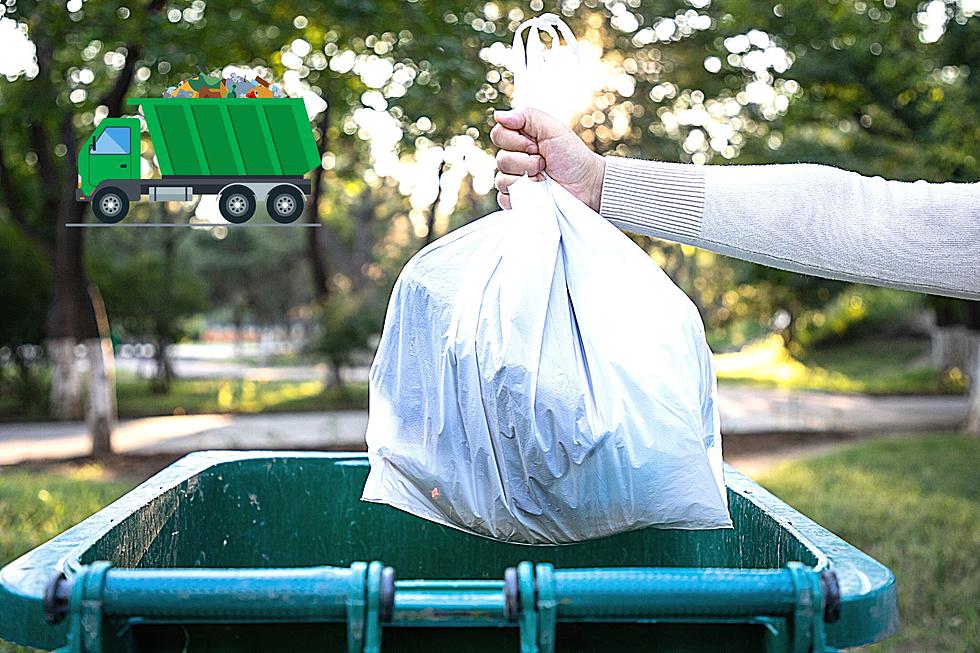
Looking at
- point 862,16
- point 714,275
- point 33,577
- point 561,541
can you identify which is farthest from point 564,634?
point 714,275

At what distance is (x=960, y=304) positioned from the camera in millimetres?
15047

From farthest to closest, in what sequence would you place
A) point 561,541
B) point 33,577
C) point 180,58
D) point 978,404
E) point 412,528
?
1. point 978,404
2. point 180,58
3. point 412,528
4. point 561,541
5. point 33,577

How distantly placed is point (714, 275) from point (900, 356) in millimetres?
5881

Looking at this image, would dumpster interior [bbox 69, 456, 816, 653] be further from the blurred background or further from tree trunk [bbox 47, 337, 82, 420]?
tree trunk [bbox 47, 337, 82, 420]

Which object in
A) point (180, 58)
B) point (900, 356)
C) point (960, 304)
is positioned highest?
point (180, 58)

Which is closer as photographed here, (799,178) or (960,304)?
(799,178)

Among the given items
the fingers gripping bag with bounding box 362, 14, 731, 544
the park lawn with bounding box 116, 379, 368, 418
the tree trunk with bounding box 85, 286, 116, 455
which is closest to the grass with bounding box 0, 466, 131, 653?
the tree trunk with bounding box 85, 286, 116, 455

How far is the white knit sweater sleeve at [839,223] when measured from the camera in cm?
176

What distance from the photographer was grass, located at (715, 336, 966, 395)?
59.5ft

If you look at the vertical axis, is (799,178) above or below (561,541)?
above

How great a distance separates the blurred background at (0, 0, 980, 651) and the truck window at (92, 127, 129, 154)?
24 centimetres

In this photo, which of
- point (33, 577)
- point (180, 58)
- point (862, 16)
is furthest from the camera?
point (862, 16)

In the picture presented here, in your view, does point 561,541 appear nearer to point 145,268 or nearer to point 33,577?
point 33,577

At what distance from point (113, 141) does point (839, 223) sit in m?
1.87
